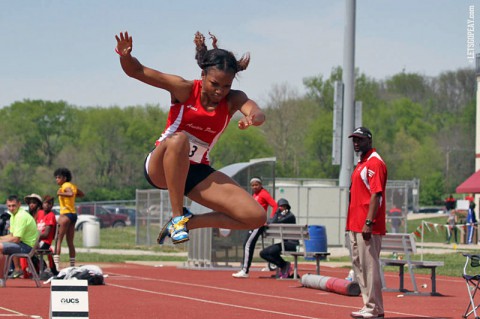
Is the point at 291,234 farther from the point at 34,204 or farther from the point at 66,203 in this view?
the point at 34,204

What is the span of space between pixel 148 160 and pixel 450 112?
3806 inches

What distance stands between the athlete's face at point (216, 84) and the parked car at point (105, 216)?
45.4 m

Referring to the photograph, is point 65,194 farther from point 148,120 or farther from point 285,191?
point 148,120

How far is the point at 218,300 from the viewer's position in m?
14.3

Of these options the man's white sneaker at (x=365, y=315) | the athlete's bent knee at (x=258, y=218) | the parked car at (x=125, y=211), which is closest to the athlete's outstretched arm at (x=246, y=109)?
the athlete's bent knee at (x=258, y=218)

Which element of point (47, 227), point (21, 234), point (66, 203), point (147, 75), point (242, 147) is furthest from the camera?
point (242, 147)

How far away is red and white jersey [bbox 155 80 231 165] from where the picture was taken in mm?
A: 8406

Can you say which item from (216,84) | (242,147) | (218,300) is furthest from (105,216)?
(216,84)

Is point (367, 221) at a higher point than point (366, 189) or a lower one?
lower

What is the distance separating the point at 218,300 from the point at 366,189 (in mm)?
3183

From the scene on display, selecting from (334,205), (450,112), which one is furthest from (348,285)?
(450,112)

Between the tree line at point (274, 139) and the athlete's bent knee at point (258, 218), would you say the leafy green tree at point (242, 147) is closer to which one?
the tree line at point (274, 139)

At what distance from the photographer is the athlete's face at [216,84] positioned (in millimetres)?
8357

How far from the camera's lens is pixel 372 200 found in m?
11.9
